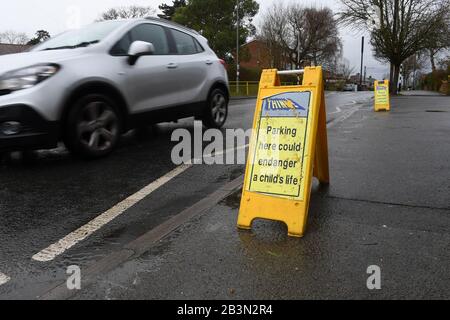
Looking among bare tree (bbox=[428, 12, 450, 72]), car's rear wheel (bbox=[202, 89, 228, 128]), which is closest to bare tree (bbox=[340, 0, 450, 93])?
bare tree (bbox=[428, 12, 450, 72])

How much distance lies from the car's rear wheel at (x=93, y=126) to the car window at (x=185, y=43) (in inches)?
73.9

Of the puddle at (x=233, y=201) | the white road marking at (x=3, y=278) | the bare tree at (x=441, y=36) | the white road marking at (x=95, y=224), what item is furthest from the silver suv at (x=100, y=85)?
the bare tree at (x=441, y=36)

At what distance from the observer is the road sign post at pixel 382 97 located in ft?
45.6

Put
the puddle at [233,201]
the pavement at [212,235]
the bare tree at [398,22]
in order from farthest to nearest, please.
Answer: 1. the bare tree at [398,22]
2. the puddle at [233,201]
3. the pavement at [212,235]

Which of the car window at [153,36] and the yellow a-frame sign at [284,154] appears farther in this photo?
the car window at [153,36]

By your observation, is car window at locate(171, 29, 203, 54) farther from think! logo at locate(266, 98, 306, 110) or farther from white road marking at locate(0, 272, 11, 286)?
white road marking at locate(0, 272, 11, 286)

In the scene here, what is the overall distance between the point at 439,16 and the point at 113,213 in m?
32.5

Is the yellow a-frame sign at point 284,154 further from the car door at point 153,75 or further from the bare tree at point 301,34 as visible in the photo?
the bare tree at point 301,34

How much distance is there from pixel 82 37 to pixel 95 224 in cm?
336

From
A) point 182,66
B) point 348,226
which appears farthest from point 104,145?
point 348,226

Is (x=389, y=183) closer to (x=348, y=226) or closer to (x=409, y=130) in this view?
(x=348, y=226)

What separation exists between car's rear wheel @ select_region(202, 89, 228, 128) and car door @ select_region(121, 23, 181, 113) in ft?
3.20

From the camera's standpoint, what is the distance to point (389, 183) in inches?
176

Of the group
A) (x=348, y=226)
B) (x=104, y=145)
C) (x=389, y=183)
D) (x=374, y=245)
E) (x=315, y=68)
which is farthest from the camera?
(x=104, y=145)
